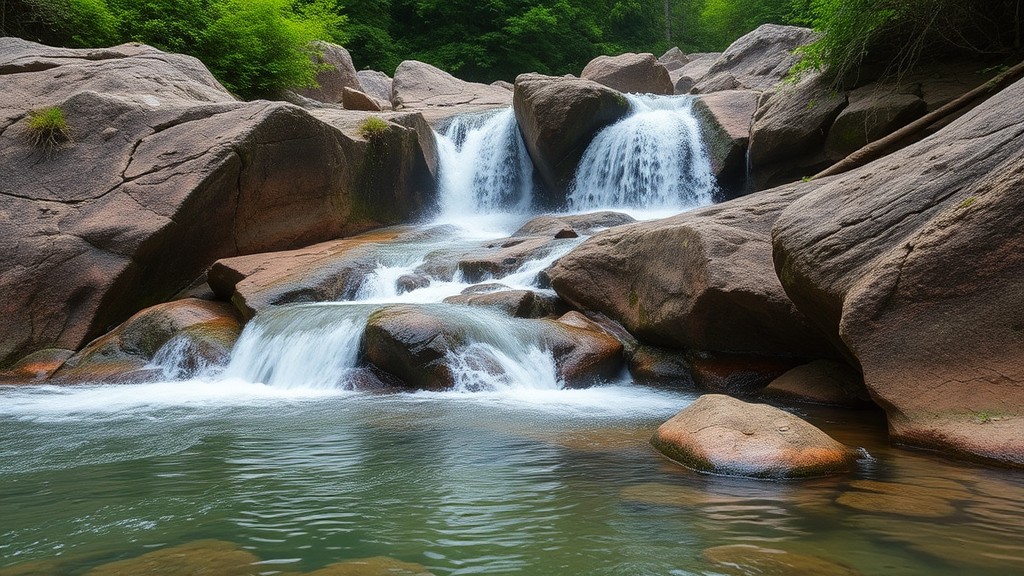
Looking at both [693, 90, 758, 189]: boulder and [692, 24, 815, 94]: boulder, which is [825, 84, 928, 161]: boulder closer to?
[693, 90, 758, 189]: boulder

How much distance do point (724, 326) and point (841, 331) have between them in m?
2.33

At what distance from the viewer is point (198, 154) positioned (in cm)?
1033

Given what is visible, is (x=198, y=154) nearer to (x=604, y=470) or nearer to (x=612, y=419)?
(x=612, y=419)

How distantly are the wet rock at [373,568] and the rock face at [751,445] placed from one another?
201 cm

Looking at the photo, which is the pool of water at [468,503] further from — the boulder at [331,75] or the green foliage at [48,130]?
the boulder at [331,75]

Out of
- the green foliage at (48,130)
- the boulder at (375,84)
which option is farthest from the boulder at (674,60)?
the green foliage at (48,130)

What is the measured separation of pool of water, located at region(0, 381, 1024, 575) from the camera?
2.90 meters

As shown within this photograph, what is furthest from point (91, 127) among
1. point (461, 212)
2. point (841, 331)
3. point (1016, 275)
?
point (1016, 275)

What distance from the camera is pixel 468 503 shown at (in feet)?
12.0

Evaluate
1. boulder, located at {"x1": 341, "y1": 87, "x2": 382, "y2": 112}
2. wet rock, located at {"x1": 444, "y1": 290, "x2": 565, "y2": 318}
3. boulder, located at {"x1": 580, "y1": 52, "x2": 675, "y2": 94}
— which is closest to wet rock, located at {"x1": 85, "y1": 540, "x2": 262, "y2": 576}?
wet rock, located at {"x1": 444, "y1": 290, "x2": 565, "y2": 318}

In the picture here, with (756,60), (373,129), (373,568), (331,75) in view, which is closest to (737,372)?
(373,568)

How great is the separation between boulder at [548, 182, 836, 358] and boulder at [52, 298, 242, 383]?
4.02 metres

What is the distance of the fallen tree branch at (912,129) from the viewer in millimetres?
8086

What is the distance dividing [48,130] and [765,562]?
11.3 meters
